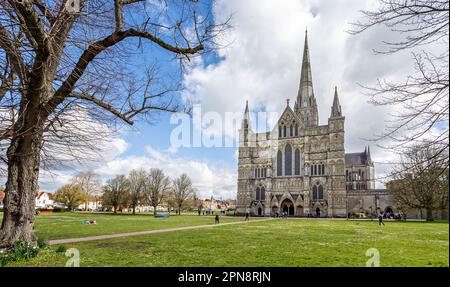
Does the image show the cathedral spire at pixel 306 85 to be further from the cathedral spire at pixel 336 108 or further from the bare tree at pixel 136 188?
the bare tree at pixel 136 188

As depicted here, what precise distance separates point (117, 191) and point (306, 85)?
4983 cm

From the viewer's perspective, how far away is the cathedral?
2341 inches

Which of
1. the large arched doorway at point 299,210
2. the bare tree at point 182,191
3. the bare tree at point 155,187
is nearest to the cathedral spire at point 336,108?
the large arched doorway at point 299,210

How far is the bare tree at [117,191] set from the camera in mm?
61188

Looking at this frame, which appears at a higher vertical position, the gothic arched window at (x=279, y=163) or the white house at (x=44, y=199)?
the gothic arched window at (x=279, y=163)

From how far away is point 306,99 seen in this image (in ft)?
236

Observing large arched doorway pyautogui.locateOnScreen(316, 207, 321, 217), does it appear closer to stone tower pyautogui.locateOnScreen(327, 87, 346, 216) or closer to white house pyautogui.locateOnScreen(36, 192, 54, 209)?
stone tower pyautogui.locateOnScreen(327, 87, 346, 216)

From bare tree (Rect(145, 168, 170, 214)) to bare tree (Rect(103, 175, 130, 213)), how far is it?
4226 mm

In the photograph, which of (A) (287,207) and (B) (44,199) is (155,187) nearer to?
(A) (287,207)

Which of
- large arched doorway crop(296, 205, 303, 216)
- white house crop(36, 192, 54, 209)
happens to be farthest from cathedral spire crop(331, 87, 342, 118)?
white house crop(36, 192, 54, 209)

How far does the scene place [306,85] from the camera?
72.6 metres

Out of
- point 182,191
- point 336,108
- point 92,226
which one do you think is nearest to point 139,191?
point 182,191
